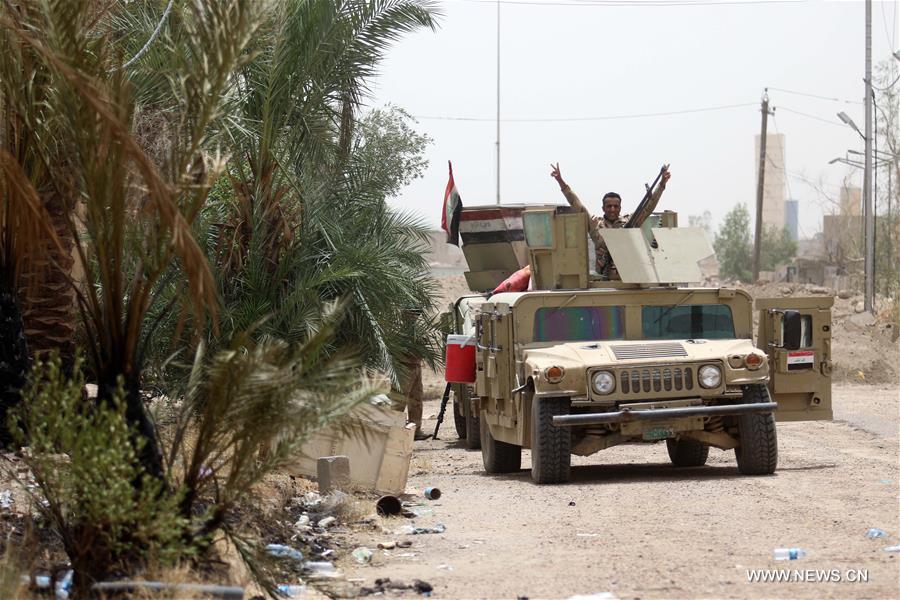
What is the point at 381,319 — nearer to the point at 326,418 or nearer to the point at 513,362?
the point at 513,362

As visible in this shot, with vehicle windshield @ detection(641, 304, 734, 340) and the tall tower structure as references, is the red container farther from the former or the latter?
the tall tower structure

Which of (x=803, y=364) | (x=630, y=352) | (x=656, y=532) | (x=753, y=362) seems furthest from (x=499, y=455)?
(x=656, y=532)

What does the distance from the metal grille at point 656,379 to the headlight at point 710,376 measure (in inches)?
3.2

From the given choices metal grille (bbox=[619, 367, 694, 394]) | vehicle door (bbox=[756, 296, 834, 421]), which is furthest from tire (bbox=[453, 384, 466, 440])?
metal grille (bbox=[619, 367, 694, 394])

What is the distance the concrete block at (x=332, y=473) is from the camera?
10281 millimetres

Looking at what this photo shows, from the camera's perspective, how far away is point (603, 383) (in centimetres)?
1084

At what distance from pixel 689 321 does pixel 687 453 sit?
1470 mm

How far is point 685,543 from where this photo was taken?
7.79m

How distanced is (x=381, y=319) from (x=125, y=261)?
6541 mm

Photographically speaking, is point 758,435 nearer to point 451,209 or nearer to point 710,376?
point 710,376

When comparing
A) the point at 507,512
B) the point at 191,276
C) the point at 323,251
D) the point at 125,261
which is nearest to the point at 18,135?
the point at 125,261

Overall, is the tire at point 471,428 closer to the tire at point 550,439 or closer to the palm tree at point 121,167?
the tire at point 550,439

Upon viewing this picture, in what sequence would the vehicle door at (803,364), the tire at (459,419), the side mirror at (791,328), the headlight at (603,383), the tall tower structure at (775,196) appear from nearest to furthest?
the headlight at (603,383), the side mirror at (791,328), the vehicle door at (803,364), the tire at (459,419), the tall tower structure at (775,196)

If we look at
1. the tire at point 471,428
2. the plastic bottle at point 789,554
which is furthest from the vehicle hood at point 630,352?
the tire at point 471,428
